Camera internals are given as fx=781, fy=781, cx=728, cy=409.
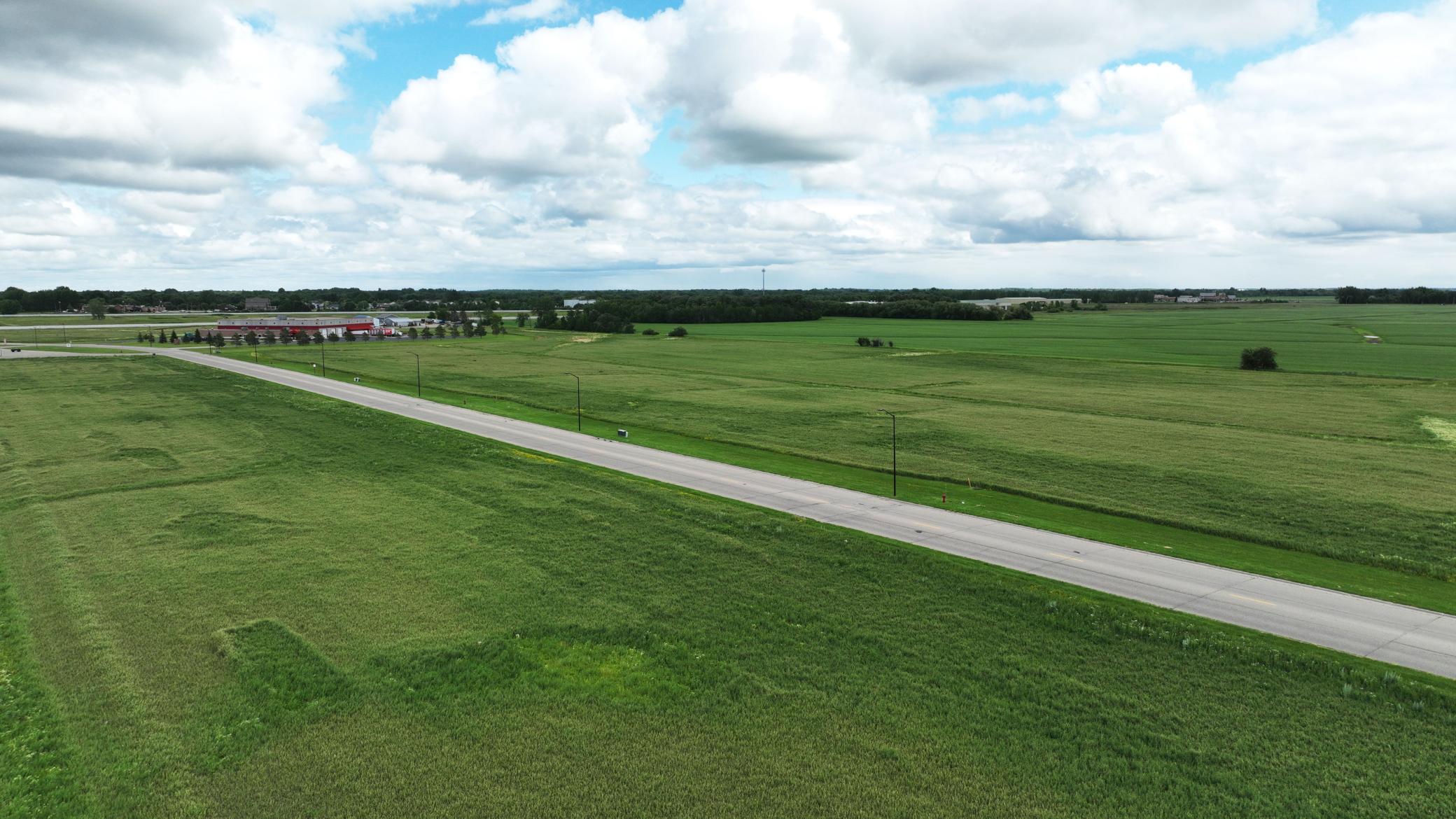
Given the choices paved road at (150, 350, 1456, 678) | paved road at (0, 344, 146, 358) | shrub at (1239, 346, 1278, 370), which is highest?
paved road at (0, 344, 146, 358)

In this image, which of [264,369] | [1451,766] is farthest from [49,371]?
[1451,766]

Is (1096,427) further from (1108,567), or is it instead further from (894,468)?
(1108,567)

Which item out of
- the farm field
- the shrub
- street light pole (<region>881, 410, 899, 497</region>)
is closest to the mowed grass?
street light pole (<region>881, 410, 899, 497</region>)

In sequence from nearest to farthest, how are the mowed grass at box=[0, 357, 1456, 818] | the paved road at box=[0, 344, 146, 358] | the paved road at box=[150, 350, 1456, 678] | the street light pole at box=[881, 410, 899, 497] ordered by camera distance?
1. the mowed grass at box=[0, 357, 1456, 818]
2. the paved road at box=[150, 350, 1456, 678]
3. the street light pole at box=[881, 410, 899, 497]
4. the paved road at box=[0, 344, 146, 358]

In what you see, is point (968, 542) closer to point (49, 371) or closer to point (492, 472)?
point (492, 472)

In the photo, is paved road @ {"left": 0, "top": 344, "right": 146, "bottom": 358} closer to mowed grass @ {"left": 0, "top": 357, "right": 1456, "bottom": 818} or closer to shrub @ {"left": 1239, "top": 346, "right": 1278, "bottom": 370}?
mowed grass @ {"left": 0, "top": 357, "right": 1456, "bottom": 818}

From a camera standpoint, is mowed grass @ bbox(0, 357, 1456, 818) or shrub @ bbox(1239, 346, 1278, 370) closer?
mowed grass @ bbox(0, 357, 1456, 818)

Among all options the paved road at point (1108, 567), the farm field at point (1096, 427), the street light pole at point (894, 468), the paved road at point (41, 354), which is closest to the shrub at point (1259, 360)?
the farm field at point (1096, 427)

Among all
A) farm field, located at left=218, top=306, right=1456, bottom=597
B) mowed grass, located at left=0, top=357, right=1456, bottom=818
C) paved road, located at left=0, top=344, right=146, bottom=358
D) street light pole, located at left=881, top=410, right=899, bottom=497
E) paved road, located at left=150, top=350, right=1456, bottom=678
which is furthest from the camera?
paved road, located at left=0, top=344, right=146, bottom=358
